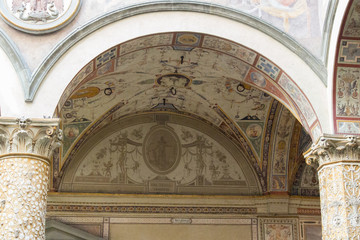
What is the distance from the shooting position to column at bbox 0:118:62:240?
29.2 feet

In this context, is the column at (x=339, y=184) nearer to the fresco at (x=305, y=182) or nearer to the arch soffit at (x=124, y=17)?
the arch soffit at (x=124, y=17)

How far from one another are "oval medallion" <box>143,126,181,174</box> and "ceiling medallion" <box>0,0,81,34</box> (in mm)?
4725

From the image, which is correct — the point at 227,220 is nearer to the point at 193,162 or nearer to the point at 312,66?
the point at 193,162

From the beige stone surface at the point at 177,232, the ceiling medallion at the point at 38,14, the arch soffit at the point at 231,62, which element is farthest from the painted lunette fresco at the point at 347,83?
the beige stone surface at the point at 177,232

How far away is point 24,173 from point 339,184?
4.45 m

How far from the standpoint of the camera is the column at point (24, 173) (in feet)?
29.2

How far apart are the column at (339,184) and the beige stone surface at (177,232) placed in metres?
4.13

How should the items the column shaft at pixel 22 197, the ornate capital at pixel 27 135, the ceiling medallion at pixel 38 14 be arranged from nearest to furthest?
the column shaft at pixel 22 197 < the ornate capital at pixel 27 135 < the ceiling medallion at pixel 38 14

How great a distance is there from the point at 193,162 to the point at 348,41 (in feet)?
17.0

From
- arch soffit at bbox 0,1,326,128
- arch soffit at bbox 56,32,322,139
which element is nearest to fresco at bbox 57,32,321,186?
arch soffit at bbox 56,32,322,139

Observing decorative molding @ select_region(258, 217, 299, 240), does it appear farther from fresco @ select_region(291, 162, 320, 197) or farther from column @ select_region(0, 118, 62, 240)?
column @ select_region(0, 118, 62, 240)

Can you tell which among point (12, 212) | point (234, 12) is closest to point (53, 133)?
point (12, 212)

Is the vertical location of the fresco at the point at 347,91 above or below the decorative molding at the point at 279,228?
above

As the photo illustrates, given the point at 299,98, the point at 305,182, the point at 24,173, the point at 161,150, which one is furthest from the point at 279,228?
the point at 24,173
